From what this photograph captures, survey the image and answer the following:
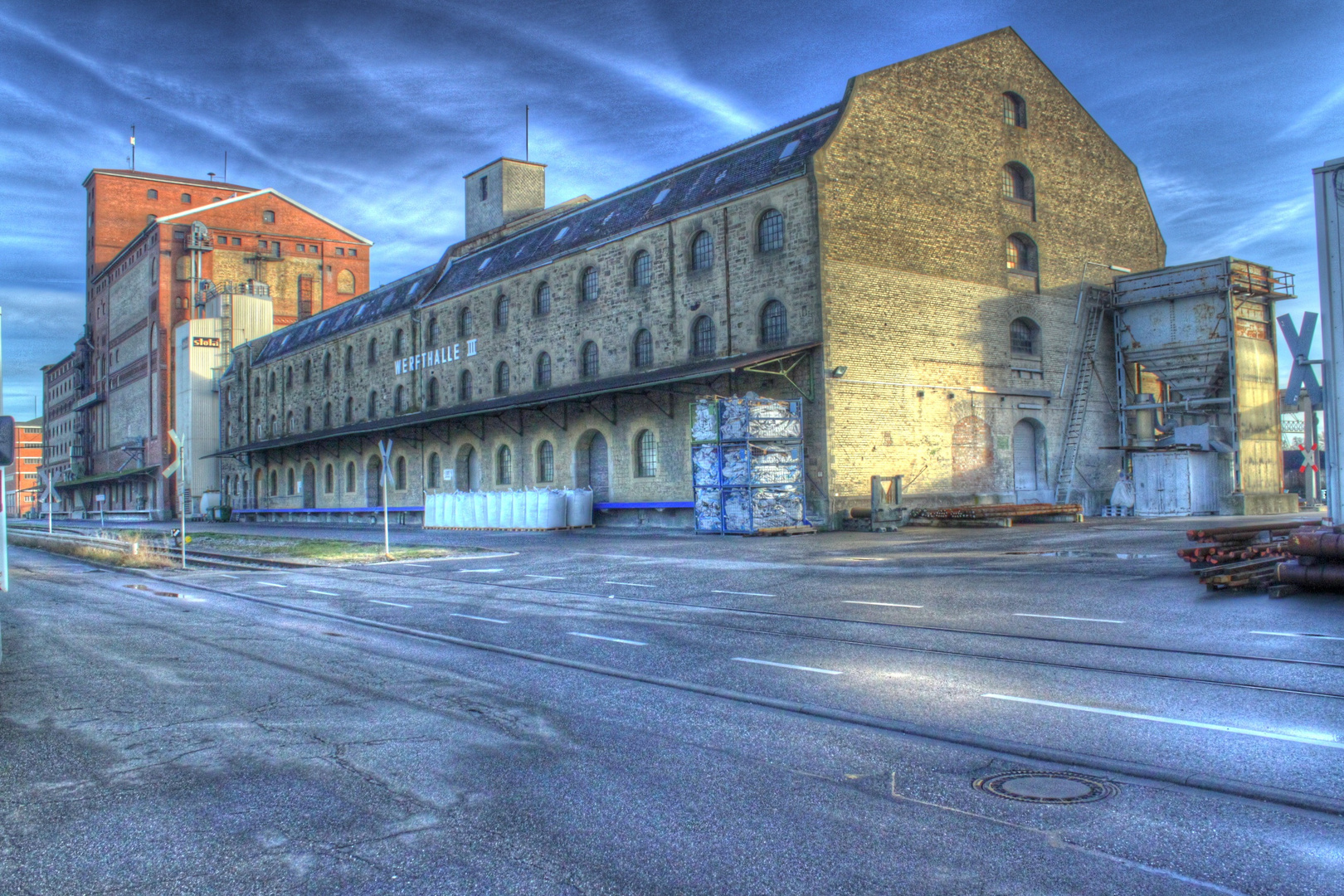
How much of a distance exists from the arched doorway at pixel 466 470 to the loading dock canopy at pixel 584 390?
1.98 meters

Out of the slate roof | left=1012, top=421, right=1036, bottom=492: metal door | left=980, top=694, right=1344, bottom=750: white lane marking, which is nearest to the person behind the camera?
left=980, top=694, right=1344, bottom=750: white lane marking

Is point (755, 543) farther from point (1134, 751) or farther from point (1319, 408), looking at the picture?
point (1134, 751)

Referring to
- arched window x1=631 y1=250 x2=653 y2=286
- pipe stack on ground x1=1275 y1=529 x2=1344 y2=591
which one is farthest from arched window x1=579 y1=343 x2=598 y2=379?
pipe stack on ground x1=1275 y1=529 x2=1344 y2=591

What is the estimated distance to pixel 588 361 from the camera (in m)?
35.5

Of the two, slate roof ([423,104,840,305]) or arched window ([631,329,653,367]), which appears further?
arched window ([631,329,653,367])

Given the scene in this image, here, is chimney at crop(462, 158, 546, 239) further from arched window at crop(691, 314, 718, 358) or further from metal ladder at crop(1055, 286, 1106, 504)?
metal ladder at crop(1055, 286, 1106, 504)

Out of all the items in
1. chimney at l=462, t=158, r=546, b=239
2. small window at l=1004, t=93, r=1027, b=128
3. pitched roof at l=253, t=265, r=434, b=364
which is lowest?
pitched roof at l=253, t=265, r=434, b=364

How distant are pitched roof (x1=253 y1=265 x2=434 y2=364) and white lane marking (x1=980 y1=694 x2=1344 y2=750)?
1694 inches

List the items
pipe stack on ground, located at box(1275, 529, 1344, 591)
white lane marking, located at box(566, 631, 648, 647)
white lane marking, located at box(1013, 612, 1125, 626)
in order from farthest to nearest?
pipe stack on ground, located at box(1275, 529, 1344, 591)
white lane marking, located at box(1013, 612, 1125, 626)
white lane marking, located at box(566, 631, 648, 647)

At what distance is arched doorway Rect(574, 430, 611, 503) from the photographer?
34062 millimetres

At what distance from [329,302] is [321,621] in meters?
73.5

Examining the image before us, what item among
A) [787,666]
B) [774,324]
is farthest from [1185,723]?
[774,324]

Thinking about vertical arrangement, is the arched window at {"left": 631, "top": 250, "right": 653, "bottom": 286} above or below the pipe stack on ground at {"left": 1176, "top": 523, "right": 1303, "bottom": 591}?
above

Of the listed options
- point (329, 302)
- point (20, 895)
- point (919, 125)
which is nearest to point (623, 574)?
point (20, 895)
